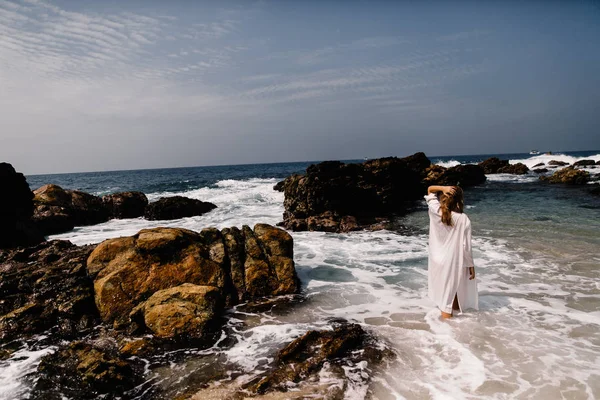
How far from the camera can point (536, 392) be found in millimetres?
3908

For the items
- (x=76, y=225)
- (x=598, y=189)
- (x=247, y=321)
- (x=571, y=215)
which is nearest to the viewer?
(x=247, y=321)

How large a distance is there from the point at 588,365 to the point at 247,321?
517 centimetres

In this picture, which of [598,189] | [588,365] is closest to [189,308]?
[588,365]

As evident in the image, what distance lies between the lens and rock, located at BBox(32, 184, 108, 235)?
17.5 metres

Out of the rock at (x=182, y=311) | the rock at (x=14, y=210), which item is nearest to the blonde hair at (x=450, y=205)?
the rock at (x=182, y=311)

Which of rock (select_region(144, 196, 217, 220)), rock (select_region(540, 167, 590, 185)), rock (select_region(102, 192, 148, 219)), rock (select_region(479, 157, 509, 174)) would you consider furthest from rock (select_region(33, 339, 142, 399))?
rock (select_region(479, 157, 509, 174))

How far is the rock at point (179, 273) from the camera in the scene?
598 centimetres

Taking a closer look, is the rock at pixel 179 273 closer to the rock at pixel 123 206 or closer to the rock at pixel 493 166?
the rock at pixel 123 206

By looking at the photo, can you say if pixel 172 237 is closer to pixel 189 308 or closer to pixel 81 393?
pixel 189 308

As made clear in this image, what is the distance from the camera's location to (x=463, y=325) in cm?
553

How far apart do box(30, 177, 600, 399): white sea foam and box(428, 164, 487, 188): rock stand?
834 inches

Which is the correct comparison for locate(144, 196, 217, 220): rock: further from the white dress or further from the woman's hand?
the woman's hand

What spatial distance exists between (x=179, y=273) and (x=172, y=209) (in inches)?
582

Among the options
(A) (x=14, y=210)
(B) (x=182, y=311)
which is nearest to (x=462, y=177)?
(B) (x=182, y=311)
